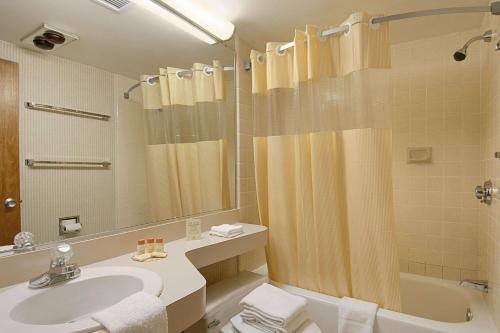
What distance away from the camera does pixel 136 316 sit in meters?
0.69

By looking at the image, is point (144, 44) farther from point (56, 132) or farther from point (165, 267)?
point (165, 267)

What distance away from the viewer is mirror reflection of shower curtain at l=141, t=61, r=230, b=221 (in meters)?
1.51

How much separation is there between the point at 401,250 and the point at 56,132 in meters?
2.44

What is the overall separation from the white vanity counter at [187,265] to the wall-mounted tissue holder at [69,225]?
0.56ft

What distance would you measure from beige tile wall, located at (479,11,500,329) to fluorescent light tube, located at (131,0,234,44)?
5.02ft

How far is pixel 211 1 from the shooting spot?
64.4 inches

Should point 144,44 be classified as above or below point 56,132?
above

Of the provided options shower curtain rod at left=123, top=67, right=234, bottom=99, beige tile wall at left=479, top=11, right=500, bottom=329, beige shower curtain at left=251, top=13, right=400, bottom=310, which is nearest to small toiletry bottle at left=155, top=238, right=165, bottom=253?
shower curtain rod at left=123, top=67, right=234, bottom=99

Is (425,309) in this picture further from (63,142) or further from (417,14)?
(63,142)

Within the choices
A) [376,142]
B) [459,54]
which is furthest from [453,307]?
[459,54]

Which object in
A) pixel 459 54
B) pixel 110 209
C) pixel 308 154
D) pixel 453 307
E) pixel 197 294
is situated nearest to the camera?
pixel 197 294

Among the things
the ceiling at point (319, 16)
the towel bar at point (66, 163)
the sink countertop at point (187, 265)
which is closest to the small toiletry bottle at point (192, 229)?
the sink countertop at point (187, 265)

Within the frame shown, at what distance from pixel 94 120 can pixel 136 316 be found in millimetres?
884

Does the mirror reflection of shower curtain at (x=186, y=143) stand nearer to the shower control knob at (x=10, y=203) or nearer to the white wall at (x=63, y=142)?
the white wall at (x=63, y=142)
